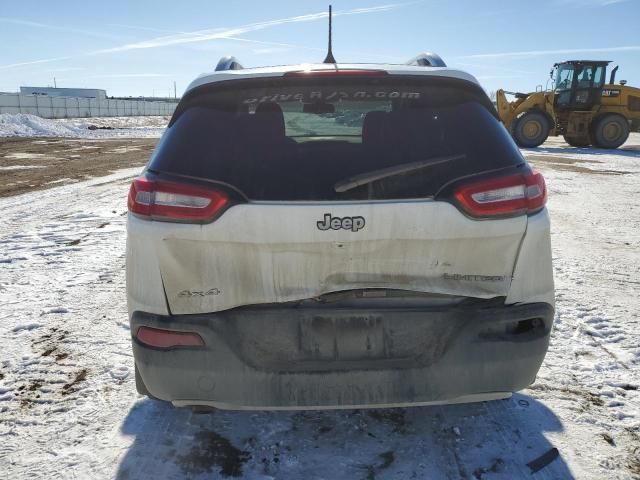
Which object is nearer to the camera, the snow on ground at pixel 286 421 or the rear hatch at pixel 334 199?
the rear hatch at pixel 334 199

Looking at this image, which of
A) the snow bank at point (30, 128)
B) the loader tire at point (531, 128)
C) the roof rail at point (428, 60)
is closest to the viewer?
the roof rail at point (428, 60)

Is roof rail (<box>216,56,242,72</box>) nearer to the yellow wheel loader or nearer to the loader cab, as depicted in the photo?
the yellow wheel loader

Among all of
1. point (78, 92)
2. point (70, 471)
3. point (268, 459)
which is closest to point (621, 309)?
point (268, 459)

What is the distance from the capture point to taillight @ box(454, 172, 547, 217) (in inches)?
75.6

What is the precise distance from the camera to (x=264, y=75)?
2.09 meters

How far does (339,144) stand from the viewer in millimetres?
2086

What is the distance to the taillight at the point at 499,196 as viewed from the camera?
6.30 feet

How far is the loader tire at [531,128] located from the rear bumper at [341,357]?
19.9 metres

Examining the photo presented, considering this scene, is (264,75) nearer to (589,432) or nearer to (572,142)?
(589,432)

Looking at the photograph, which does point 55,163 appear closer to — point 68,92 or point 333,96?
point 333,96

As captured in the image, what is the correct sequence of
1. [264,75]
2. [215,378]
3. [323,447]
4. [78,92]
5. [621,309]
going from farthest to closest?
[78,92], [621,309], [323,447], [264,75], [215,378]

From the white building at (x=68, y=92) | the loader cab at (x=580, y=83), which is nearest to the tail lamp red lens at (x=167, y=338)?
the loader cab at (x=580, y=83)

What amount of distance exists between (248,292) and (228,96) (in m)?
0.86

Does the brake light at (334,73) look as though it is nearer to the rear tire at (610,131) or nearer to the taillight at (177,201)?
the taillight at (177,201)
